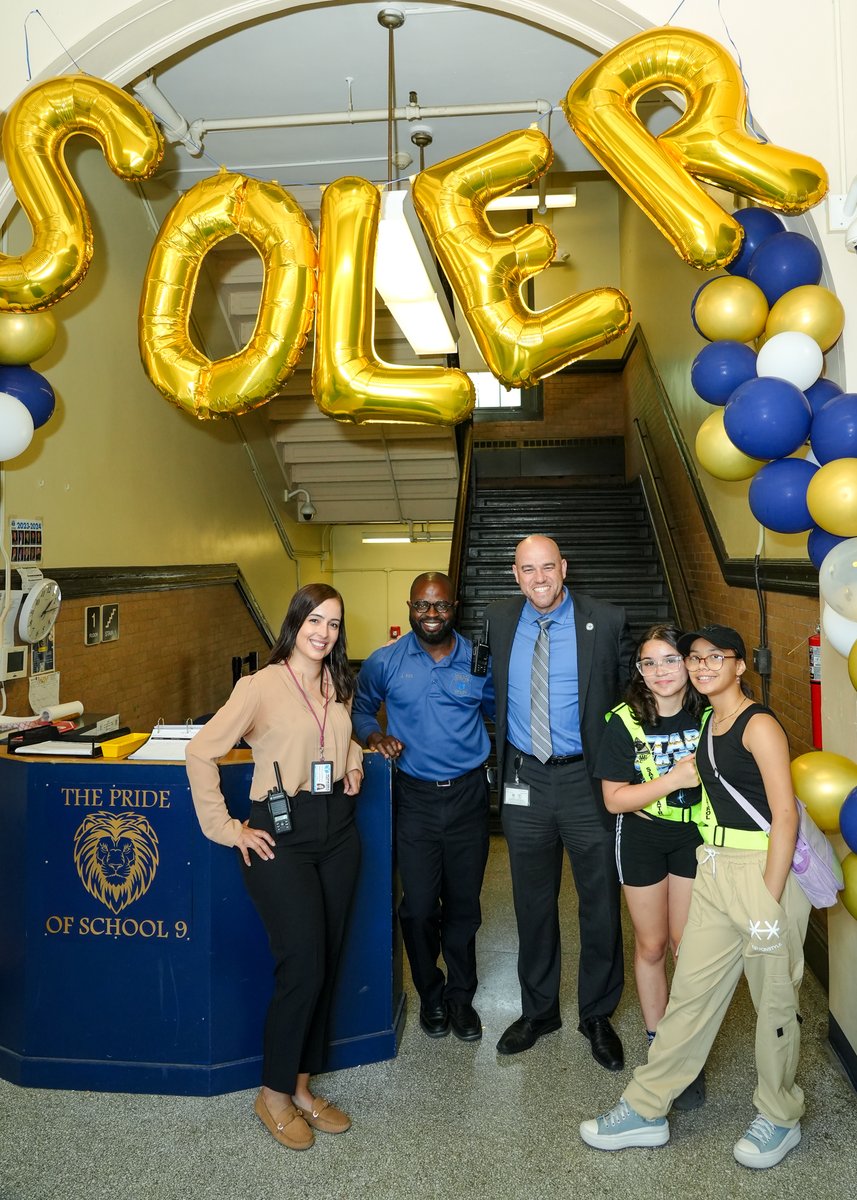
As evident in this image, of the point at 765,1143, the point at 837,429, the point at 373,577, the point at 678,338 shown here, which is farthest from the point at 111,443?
the point at 373,577

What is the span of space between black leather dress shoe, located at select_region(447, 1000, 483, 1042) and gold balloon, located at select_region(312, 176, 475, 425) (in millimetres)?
2090

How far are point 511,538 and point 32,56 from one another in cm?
545

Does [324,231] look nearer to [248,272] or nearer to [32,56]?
[32,56]

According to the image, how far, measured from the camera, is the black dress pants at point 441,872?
3.11 meters

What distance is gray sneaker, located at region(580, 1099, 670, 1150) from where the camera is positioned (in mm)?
2508

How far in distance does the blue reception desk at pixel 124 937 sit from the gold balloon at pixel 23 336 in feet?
4.87

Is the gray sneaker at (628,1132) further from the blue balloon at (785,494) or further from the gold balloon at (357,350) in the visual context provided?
the gold balloon at (357,350)

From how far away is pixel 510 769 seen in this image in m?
3.10

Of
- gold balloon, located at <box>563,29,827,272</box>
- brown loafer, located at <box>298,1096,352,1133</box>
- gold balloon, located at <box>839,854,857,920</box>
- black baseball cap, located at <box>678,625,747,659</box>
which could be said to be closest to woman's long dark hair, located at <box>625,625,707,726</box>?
black baseball cap, located at <box>678,625,747,659</box>

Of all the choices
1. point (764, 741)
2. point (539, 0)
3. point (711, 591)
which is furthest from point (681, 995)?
point (711, 591)

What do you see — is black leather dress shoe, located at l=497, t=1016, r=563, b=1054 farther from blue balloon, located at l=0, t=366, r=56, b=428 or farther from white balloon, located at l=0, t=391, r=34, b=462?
blue balloon, located at l=0, t=366, r=56, b=428

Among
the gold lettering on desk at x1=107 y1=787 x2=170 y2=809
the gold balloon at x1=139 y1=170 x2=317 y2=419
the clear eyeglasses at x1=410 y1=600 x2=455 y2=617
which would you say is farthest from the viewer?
the clear eyeglasses at x1=410 y1=600 x2=455 y2=617

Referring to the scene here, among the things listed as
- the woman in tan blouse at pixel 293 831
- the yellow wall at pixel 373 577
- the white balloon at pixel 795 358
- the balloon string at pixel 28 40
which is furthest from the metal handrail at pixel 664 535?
the balloon string at pixel 28 40

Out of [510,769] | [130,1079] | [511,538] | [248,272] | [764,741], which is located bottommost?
[130,1079]
